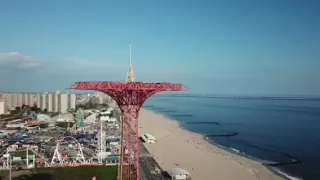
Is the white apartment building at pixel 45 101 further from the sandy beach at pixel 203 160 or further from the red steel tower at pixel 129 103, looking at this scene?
the red steel tower at pixel 129 103

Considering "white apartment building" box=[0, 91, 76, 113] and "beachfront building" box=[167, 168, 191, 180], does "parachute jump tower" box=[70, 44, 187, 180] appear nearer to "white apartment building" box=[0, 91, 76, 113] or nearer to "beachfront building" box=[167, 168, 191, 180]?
"beachfront building" box=[167, 168, 191, 180]

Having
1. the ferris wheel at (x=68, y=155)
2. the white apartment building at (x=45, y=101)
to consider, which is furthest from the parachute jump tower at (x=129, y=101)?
the white apartment building at (x=45, y=101)

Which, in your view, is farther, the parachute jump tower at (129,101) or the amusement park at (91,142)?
the amusement park at (91,142)

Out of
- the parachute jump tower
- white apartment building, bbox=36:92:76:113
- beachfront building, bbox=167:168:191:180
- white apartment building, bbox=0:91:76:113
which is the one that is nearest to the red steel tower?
the parachute jump tower

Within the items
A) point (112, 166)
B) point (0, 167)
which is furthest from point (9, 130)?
point (112, 166)

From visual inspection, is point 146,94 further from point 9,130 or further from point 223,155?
point 9,130

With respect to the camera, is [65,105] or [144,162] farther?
[65,105]
